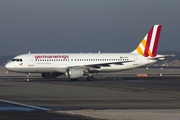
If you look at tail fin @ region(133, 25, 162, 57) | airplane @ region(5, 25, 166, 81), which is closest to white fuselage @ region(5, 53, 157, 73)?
airplane @ region(5, 25, 166, 81)

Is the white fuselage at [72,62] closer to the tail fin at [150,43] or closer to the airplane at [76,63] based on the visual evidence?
the airplane at [76,63]

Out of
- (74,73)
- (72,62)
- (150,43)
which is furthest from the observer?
(150,43)

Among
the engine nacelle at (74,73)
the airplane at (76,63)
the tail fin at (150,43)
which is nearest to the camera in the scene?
the engine nacelle at (74,73)

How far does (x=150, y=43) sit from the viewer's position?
64625 millimetres

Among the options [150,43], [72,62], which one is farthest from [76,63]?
[150,43]

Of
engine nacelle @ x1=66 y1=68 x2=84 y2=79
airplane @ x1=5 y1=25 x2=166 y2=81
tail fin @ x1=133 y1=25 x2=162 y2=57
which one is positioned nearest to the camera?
engine nacelle @ x1=66 y1=68 x2=84 y2=79

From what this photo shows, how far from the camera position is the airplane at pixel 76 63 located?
192 ft

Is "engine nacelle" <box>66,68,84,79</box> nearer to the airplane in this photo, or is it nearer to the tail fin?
the airplane

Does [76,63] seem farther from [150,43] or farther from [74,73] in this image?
[150,43]

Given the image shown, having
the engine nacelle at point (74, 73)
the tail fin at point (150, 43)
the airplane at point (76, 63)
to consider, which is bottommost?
the engine nacelle at point (74, 73)

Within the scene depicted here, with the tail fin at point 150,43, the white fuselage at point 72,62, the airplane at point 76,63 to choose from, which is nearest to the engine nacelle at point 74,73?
the airplane at point 76,63

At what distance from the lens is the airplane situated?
58.5 metres

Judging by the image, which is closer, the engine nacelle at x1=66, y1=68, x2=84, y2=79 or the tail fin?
the engine nacelle at x1=66, y1=68, x2=84, y2=79

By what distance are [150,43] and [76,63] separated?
10.7 m
